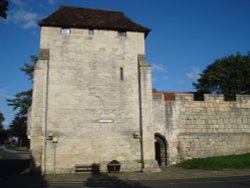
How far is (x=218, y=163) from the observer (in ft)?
54.6

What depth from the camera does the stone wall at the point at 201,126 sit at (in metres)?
18.9

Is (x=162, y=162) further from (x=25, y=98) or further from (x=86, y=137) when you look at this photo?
(x=25, y=98)

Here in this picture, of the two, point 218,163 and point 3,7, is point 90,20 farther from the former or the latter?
point 3,7

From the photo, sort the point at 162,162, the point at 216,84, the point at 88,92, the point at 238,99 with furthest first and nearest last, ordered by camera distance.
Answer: the point at 216,84, the point at 238,99, the point at 162,162, the point at 88,92

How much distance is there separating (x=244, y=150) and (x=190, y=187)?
39.6ft

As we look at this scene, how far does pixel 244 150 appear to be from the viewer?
65.9ft

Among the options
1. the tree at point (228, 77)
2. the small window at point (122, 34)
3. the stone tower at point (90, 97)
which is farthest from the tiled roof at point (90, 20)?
the tree at point (228, 77)

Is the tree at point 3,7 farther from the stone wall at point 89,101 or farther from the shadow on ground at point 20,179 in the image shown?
the stone wall at point 89,101

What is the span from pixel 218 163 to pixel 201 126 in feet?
11.2

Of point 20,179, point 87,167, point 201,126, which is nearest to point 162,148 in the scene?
point 201,126

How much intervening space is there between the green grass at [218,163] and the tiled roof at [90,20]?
933cm

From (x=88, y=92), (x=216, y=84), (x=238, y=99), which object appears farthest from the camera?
(x=216, y=84)

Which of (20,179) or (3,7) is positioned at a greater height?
(3,7)

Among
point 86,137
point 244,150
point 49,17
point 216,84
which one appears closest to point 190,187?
point 86,137
